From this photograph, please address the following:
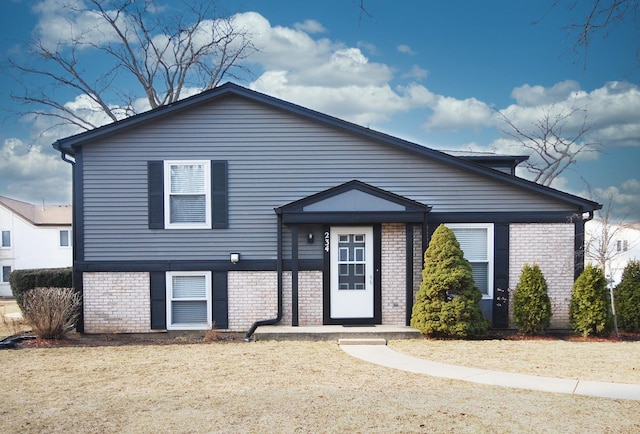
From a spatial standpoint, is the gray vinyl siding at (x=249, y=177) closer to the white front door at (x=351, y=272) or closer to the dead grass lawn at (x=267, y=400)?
the white front door at (x=351, y=272)

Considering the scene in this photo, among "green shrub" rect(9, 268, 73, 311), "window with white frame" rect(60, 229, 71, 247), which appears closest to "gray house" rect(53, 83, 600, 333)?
"green shrub" rect(9, 268, 73, 311)

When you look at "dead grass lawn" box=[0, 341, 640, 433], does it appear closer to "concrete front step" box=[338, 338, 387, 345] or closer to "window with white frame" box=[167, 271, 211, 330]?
"concrete front step" box=[338, 338, 387, 345]

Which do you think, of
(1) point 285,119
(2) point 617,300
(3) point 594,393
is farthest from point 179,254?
(2) point 617,300

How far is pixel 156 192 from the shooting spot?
12148 mm

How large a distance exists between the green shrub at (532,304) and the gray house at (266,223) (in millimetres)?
602

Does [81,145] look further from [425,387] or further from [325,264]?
[425,387]

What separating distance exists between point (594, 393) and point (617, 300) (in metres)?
6.44

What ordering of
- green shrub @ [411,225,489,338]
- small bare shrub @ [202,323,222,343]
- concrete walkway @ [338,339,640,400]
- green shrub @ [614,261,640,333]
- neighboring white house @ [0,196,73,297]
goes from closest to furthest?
concrete walkway @ [338,339,640,400]
green shrub @ [411,225,489,338]
small bare shrub @ [202,323,222,343]
green shrub @ [614,261,640,333]
neighboring white house @ [0,196,73,297]

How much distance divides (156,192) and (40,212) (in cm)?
3123

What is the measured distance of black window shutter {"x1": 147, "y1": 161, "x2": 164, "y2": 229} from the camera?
12148 mm

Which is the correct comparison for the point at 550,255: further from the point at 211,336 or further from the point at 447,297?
the point at 211,336

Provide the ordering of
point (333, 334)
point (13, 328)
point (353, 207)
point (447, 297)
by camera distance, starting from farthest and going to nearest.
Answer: point (13, 328) < point (353, 207) < point (447, 297) < point (333, 334)

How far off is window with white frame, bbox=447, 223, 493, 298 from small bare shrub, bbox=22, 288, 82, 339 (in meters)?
8.76

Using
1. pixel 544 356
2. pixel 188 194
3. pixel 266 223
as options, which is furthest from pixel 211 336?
pixel 544 356
